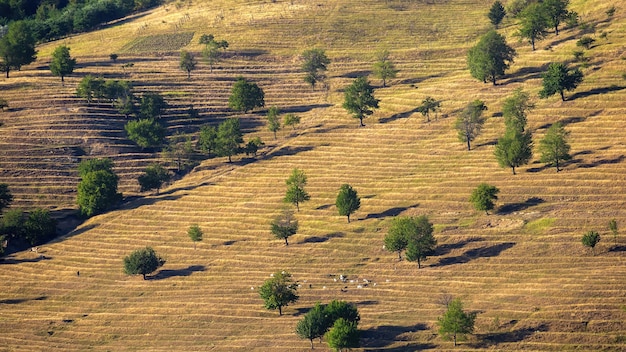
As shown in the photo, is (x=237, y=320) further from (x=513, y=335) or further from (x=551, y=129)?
(x=551, y=129)

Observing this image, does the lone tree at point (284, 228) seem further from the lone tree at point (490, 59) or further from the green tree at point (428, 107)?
the lone tree at point (490, 59)

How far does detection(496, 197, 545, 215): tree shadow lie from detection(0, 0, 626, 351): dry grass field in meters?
0.28

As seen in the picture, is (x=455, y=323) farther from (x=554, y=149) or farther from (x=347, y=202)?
(x=554, y=149)

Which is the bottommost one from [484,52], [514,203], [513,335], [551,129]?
[513,335]

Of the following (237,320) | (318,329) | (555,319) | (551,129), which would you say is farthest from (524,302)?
(551,129)

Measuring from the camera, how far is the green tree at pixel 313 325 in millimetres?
106312

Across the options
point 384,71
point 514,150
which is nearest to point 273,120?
point 384,71

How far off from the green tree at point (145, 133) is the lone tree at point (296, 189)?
33.6 meters

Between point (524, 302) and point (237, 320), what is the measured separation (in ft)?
112

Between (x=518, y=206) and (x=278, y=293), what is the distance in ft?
125

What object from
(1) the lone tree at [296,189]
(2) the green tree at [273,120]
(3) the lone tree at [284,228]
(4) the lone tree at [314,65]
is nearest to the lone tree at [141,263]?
(3) the lone tree at [284,228]

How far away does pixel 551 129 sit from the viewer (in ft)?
474

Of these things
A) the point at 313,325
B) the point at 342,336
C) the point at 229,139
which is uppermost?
the point at 229,139

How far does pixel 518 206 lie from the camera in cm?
13225
